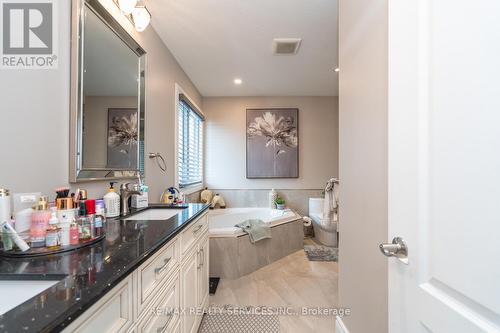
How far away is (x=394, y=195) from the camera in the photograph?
0.80 meters

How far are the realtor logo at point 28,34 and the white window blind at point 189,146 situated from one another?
170 centimetres

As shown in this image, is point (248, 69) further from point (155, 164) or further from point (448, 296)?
point (448, 296)

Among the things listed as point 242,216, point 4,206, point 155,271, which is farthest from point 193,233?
point 242,216

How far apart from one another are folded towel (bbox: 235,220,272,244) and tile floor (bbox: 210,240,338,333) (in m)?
0.38

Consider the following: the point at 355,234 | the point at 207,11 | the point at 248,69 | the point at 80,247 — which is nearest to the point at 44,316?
the point at 80,247

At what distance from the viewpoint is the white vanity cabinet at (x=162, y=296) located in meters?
0.67

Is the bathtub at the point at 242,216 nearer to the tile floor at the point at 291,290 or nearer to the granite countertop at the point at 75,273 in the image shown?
the tile floor at the point at 291,290

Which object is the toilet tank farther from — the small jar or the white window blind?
the small jar

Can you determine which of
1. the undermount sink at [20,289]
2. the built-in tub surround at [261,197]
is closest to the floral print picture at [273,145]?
the built-in tub surround at [261,197]

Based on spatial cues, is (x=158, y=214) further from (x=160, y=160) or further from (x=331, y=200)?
(x=331, y=200)

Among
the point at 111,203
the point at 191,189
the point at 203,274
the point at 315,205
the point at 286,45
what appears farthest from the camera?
the point at 315,205

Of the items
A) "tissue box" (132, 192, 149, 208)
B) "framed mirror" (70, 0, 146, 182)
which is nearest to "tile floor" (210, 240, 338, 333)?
"tissue box" (132, 192, 149, 208)

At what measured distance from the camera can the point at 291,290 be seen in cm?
235

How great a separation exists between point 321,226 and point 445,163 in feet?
10.3
